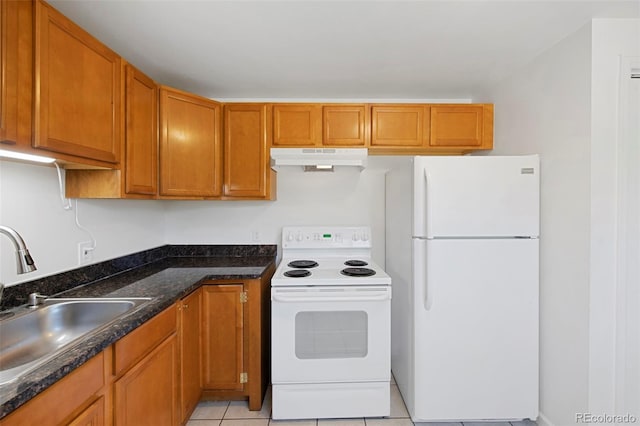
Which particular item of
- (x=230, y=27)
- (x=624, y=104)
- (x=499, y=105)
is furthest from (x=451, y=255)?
(x=230, y=27)

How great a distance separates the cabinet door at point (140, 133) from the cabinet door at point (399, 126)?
158 cm

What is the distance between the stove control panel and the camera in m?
2.61

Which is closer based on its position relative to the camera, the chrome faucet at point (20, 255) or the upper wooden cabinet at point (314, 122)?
the chrome faucet at point (20, 255)

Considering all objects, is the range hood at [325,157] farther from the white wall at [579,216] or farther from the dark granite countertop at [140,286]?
the white wall at [579,216]

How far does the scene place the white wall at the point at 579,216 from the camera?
1525 mm

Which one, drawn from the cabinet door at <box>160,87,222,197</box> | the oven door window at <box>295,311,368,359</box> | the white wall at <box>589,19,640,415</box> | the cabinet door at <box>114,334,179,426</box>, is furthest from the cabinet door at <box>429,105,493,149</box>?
the cabinet door at <box>114,334,179,426</box>

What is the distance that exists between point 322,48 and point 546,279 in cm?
194

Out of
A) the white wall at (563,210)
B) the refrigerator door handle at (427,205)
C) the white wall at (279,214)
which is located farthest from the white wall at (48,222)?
the white wall at (563,210)

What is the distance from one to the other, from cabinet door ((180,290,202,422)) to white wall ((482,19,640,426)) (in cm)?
214

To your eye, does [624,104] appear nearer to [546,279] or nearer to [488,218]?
[488,218]

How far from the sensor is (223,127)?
2.39 metres

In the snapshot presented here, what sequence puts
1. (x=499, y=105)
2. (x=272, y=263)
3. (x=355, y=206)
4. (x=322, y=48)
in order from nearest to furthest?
(x=322, y=48), (x=499, y=105), (x=272, y=263), (x=355, y=206)

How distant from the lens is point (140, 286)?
1.73 m

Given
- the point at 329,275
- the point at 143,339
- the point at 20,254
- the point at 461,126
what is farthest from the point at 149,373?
the point at 461,126
